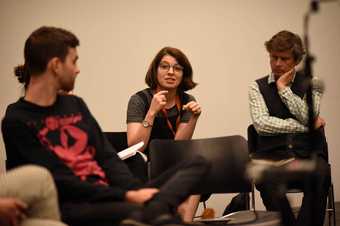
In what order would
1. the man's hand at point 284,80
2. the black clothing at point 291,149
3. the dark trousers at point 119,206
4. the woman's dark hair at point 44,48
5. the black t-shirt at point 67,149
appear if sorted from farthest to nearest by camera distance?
the man's hand at point 284,80 → the black clothing at point 291,149 → the woman's dark hair at point 44,48 → the black t-shirt at point 67,149 → the dark trousers at point 119,206

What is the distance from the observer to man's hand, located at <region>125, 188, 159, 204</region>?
185cm

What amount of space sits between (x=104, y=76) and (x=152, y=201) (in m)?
2.34

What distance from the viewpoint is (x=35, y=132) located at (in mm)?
1976

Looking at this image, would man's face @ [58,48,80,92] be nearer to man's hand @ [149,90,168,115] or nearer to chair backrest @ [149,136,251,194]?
chair backrest @ [149,136,251,194]

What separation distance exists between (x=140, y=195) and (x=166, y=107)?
1.23 meters

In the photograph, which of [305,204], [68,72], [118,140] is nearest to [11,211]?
[68,72]

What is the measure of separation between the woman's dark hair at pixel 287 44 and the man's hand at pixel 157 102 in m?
0.72

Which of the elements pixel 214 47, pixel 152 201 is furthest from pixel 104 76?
pixel 152 201

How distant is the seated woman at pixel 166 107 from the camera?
2902mm

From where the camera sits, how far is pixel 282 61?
3057 mm

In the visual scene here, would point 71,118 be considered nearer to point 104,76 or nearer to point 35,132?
point 35,132

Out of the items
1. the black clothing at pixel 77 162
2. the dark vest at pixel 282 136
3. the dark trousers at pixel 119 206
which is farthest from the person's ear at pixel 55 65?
the dark vest at pixel 282 136

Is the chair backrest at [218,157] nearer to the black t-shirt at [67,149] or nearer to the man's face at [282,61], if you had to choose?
the black t-shirt at [67,149]

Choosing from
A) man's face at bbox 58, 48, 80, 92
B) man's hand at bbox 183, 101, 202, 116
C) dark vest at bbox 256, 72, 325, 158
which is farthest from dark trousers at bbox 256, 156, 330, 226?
man's face at bbox 58, 48, 80, 92
